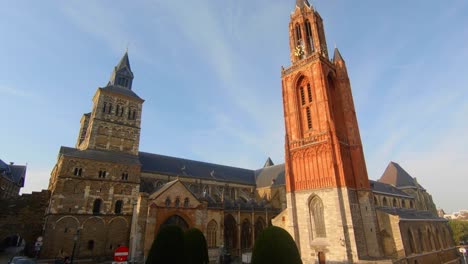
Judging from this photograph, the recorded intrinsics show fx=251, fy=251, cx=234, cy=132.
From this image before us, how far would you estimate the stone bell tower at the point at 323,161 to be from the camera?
22.3 meters

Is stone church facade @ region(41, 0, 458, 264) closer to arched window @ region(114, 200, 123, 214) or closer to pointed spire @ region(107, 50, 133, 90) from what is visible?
arched window @ region(114, 200, 123, 214)

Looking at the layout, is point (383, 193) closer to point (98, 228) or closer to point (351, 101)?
point (351, 101)

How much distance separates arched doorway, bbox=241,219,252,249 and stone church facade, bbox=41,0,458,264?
123 mm

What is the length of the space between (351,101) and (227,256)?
74.3ft

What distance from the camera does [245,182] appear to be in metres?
44.8

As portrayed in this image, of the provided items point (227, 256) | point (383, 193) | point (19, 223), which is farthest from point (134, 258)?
point (383, 193)

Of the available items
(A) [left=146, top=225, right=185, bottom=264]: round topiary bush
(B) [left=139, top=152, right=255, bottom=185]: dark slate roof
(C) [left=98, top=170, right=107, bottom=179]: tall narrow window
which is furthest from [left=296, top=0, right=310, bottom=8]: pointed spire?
(A) [left=146, top=225, right=185, bottom=264]: round topiary bush

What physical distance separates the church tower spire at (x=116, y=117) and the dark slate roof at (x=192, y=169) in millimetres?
3663

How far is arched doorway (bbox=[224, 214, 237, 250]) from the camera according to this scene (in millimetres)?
31562

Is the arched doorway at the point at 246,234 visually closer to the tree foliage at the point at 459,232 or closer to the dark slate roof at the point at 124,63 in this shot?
the dark slate roof at the point at 124,63

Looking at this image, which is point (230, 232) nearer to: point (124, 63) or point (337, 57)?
point (337, 57)

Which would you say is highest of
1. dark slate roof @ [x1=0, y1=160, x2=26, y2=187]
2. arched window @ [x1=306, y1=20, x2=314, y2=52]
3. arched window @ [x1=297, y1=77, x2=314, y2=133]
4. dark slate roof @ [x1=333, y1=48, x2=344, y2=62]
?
arched window @ [x1=306, y1=20, x2=314, y2=52]

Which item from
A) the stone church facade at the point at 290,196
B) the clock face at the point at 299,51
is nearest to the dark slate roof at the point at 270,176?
the stone church facade at the point at 290,196

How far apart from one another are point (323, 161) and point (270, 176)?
69.6 feet
